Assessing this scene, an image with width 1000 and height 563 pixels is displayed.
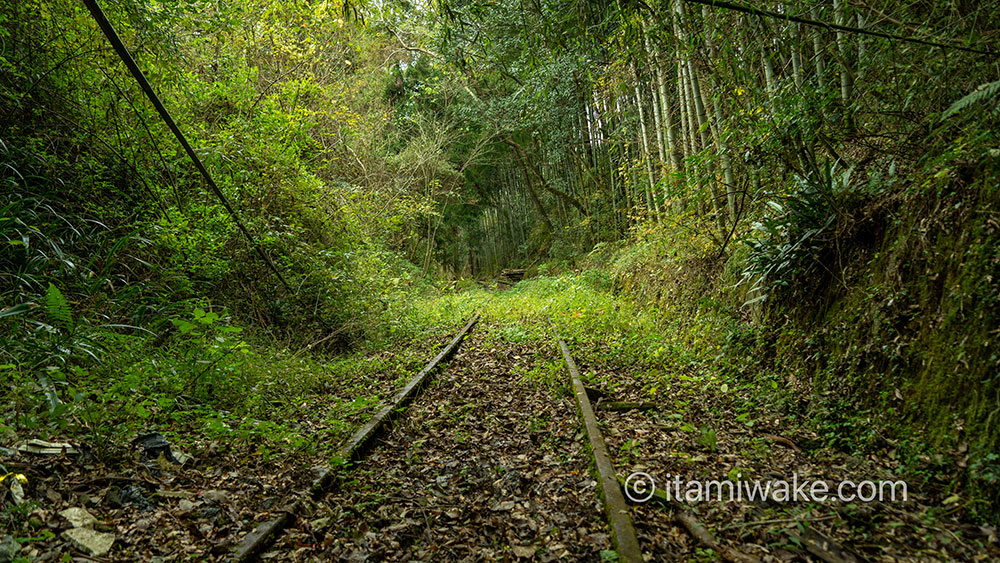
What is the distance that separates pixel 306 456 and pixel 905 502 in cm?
365

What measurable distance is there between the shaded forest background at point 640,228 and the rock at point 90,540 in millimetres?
694

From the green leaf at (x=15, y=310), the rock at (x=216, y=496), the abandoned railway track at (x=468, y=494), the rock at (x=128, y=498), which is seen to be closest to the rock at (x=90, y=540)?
the rock at (x=128, y=498)

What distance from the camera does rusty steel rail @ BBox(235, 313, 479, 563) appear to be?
212cm

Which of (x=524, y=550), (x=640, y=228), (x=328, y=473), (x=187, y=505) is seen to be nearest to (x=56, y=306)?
(x=187, y=505)

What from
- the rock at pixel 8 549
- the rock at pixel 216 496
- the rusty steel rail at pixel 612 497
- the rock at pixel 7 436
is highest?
the rock at pixel 7 436

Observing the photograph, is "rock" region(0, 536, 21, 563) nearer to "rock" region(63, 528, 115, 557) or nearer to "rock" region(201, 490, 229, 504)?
"rock" region(63, 528, 115, 557)

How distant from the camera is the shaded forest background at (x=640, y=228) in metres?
2.77

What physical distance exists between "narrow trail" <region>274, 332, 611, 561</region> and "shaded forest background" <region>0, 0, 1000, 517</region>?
149 cm

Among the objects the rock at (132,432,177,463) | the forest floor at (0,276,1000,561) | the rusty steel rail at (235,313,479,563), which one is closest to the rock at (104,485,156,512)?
the forest floor at (0,276,1000,561)

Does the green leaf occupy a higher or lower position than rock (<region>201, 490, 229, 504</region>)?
higher

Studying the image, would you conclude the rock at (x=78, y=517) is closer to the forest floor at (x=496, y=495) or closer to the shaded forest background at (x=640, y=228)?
the forest floor at (x=496, y=495)

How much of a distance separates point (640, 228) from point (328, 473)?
25.7 feet

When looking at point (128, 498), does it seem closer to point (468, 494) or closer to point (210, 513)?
point (210, 513)

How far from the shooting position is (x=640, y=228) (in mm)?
9195
